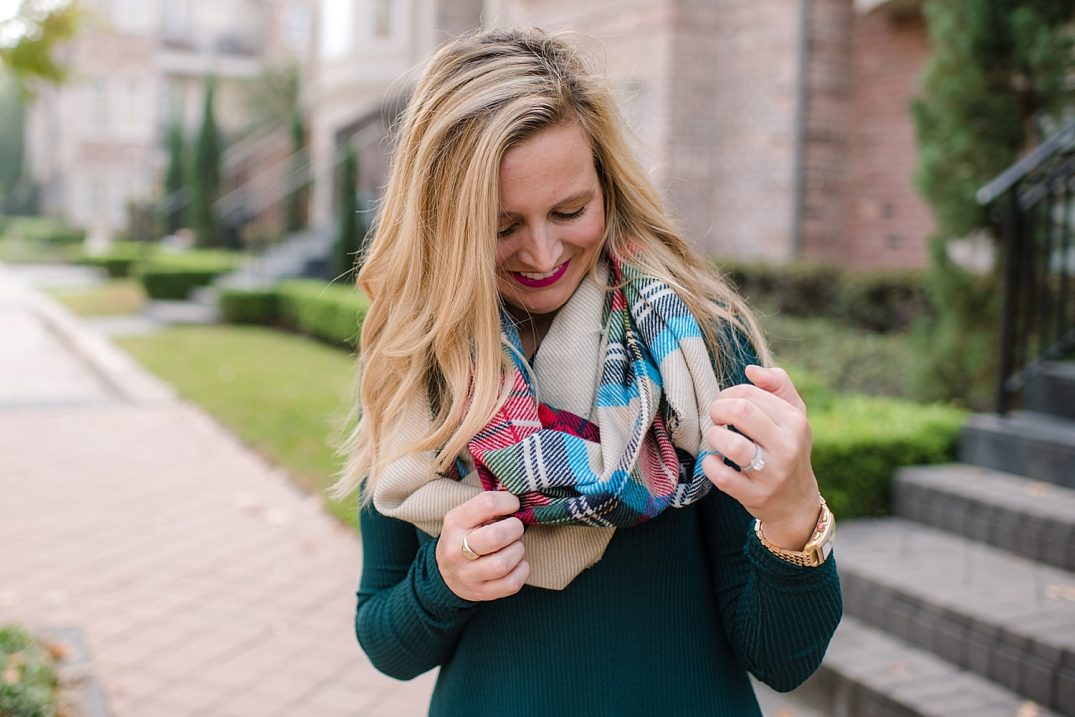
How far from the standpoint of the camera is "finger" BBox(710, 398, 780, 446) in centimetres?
110

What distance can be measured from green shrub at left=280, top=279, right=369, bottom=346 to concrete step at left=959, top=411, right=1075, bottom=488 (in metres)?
7.17

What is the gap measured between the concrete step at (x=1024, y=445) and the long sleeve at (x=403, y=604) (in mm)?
3886

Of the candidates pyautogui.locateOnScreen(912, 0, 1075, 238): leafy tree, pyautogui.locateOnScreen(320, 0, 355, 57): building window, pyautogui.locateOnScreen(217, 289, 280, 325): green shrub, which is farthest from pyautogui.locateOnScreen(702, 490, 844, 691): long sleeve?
pyautogui.locateOnScreen(320, 0, 355, 57): building window

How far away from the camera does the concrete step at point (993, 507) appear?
3971 mm

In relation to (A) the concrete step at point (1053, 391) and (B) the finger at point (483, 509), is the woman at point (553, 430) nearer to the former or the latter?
(B) the finger at point (483, 509)

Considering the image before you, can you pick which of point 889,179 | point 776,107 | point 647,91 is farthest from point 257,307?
point 889,179

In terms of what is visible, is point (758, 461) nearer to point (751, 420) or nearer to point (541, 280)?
point (751, 420)

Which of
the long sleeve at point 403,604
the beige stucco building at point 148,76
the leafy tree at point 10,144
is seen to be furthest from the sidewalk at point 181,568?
the leafy tree at point 10,144

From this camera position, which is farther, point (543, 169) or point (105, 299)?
point (105, 299)

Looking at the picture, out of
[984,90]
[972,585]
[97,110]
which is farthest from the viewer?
[97,110]

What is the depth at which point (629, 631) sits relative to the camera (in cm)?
139

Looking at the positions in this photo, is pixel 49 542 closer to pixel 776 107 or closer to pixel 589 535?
pixel 589 535

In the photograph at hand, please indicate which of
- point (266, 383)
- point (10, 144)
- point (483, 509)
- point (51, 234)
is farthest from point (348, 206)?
point (10, 144)

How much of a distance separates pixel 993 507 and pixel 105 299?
55.3 ft
